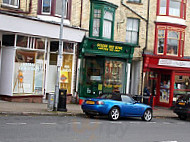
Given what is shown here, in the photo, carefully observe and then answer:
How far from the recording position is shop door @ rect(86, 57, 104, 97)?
78.7ft

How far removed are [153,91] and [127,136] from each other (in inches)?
706

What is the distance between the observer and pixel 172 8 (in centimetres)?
2786

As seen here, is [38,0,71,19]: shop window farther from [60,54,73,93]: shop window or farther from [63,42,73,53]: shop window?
[60,54,73,93]: shop window

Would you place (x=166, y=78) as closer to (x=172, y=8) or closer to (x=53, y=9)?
(x=172, y=8)

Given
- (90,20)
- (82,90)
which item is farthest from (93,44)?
(82,90)

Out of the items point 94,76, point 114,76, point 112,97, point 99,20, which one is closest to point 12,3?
point 99,20

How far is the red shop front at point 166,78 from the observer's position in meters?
27.4

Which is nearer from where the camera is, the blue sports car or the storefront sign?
the blue sports car

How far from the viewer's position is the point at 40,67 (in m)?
20.8

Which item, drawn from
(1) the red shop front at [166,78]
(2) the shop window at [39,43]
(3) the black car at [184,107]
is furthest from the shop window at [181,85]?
(2) the shop window at [39,43]

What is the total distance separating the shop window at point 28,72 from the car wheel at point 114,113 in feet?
20.0

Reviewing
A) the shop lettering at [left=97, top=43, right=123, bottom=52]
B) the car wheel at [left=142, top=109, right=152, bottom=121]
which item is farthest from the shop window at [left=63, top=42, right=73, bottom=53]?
the car wheel at [left=142, top=109, right=152, bottom=121]

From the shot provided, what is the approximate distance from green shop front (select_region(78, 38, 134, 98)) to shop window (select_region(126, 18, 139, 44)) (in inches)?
40.6

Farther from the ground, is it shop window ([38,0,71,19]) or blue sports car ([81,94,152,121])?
shop window ([38,0,71,19])
